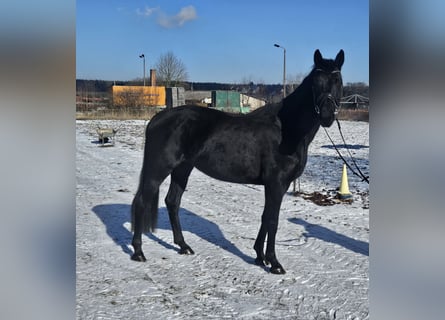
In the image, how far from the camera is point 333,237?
12.4 feet

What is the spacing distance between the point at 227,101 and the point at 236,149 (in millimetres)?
476

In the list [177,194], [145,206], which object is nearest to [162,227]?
[177,194]

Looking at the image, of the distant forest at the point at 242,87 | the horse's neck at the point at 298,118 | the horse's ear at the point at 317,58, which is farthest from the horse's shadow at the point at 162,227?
the horse's ear at the point at 317,58

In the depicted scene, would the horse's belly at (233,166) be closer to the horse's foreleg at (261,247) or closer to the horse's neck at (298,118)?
the horse's neck at (298,118)

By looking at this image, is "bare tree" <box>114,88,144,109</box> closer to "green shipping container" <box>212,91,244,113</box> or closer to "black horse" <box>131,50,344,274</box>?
"black horse" <box>131,50,344,274</box>

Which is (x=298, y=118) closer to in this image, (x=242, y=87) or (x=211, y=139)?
(x=242, y=87)

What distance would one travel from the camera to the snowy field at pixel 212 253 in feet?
8.16

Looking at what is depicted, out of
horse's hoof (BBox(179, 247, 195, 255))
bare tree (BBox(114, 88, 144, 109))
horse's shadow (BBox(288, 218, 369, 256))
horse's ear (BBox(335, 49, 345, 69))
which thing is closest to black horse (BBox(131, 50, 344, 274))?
bare tree (BBox(114, 88, 144, 109))

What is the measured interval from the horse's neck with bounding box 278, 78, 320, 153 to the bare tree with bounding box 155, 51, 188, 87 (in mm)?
820
